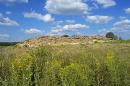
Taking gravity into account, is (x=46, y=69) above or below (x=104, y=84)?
above

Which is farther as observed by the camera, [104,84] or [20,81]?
[104,84]

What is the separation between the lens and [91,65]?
931 centimetres

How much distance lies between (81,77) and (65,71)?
453mm

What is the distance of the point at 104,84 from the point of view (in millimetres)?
8688

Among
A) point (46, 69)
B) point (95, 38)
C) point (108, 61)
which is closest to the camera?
point (46, 69)

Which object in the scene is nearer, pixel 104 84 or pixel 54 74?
pixel 54 74

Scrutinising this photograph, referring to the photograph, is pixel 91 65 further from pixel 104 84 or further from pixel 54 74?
pixel 54 74

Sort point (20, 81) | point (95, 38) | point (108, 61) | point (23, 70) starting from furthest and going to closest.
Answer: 1. point (95, 38)
2. point (108, 61)
3. point (23, 70)
4. point (20, 81)

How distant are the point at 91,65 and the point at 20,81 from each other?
311 cm

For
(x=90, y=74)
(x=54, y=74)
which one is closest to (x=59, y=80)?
(x=54, y=74)

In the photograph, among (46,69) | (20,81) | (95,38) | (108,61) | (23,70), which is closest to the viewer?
(20,81)

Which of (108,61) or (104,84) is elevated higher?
(108,61)

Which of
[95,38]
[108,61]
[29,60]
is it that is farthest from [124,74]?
[95,38]

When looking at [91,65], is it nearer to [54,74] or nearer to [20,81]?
[54,74]
